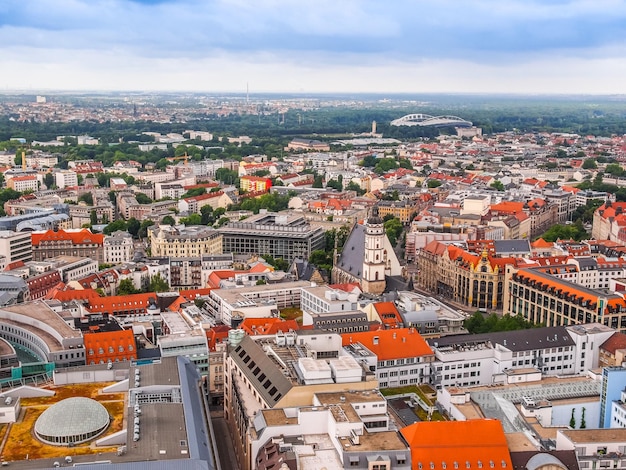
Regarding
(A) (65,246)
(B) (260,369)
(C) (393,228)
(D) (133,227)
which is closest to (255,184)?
(D) (133,227)

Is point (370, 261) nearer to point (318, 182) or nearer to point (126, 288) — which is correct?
point (126, 288)

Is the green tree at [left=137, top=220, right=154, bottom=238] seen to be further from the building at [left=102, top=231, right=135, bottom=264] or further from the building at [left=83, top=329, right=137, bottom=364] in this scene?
the building at [left=83, top=329, right=137, bottom=364]

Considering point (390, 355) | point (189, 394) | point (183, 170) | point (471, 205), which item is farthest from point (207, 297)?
point (183, 170)

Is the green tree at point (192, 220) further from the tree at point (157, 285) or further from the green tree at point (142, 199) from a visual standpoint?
the tree at point (157, 285)

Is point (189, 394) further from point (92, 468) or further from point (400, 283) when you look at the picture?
point (400, 283)

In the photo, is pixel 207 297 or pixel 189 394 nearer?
pixel 189 394

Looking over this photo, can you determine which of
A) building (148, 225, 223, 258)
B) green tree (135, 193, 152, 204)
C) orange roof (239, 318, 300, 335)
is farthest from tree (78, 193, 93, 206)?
orange roof (239, 318, 300, 335)
